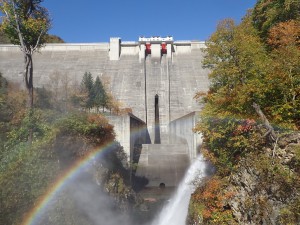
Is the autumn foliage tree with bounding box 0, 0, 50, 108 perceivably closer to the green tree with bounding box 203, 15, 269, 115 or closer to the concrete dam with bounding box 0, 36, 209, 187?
the green tree with bounding box 203, 15, 269, 115

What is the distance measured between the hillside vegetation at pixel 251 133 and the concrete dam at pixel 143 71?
16.6 meters

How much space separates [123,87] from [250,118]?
28866 mm

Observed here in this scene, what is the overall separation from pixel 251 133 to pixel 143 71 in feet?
105

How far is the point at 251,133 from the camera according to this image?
384 inches

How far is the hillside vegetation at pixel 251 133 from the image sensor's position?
8195 millimetres

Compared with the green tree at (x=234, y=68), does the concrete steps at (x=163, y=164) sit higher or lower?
lower

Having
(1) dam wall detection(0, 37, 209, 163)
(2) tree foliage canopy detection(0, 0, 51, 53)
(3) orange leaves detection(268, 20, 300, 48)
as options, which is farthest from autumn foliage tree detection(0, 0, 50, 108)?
(1) dam wall detection(0, 37, 209, 163)

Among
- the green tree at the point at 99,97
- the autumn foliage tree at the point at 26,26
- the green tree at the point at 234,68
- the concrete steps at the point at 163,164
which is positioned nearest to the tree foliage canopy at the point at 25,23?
the autumn foliage tree at the point at 26,26

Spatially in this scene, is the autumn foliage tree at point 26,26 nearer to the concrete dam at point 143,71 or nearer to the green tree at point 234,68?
the green tree at point 234,68

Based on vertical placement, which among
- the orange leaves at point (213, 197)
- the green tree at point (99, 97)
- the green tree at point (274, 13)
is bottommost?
the orange leaves at point (213, 197)

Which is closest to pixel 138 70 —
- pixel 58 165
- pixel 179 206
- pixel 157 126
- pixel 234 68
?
pixel 157 126

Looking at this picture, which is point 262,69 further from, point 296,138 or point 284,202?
point 284,202

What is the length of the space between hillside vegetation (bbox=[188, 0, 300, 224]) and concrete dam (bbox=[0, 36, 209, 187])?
16585mm

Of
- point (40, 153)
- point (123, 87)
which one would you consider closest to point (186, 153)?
point (40, 153)
